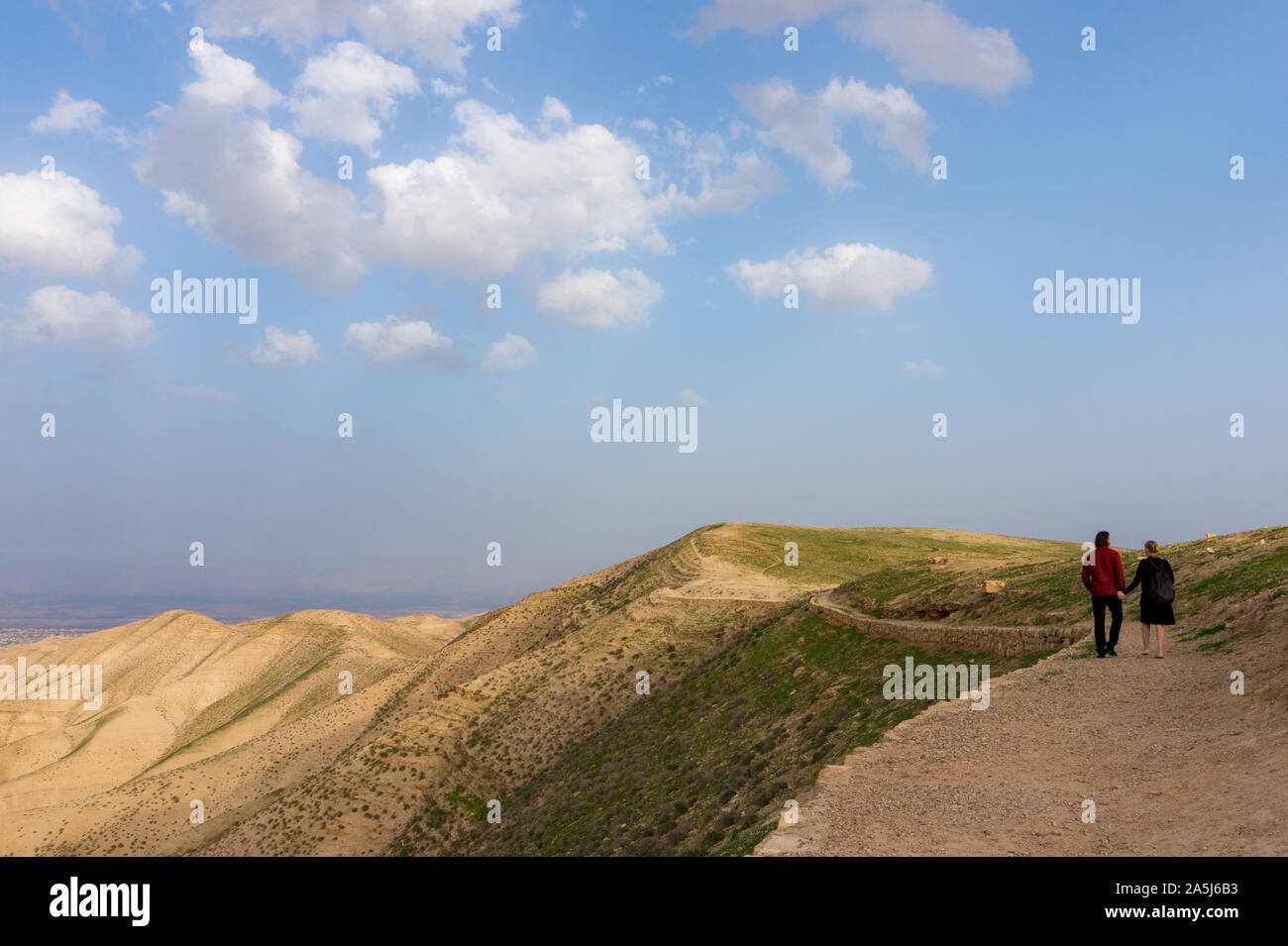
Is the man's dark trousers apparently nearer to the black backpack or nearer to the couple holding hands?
the couple holding hands

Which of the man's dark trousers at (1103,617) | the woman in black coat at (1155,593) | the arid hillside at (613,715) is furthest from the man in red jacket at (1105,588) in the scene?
the arid hillside at (613,715)

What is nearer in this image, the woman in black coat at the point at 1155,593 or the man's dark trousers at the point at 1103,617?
the woman in black coat at the point at 1155,593

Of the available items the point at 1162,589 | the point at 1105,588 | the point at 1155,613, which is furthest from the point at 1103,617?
the point at 1162,589

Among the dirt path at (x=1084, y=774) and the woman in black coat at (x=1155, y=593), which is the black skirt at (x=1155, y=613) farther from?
the dirt path at (x=1084, y=774)

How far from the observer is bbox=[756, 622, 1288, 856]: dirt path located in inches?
332

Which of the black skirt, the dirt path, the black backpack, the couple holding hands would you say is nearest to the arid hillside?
the black skirt

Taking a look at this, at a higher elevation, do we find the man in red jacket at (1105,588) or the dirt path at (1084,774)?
the man in red jacket at (1105,588)

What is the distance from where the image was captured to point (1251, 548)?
20.9m

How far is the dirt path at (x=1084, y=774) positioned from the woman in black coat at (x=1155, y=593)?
770 millimetres

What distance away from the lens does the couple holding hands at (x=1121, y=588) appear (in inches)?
598

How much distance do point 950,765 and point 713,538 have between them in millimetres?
54222

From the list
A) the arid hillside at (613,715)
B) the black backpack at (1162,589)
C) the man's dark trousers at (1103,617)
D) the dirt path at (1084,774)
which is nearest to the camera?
the dirt path at (1084,774)
